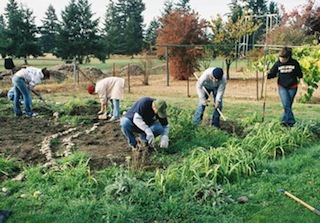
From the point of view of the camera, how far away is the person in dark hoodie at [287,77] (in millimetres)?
6918

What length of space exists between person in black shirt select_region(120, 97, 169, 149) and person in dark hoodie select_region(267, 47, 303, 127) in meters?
2.51

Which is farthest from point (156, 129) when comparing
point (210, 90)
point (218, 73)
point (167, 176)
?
point (210, 90)

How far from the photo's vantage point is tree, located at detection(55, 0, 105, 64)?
121 feet

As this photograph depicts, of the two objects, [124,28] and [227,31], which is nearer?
[227,31]

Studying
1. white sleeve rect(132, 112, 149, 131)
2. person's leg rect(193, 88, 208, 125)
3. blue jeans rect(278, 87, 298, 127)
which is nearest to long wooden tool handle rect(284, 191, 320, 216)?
white sleeve rect(132, 112, 149, 131)

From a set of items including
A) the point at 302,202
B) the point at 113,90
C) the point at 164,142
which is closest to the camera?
the point at 302,202

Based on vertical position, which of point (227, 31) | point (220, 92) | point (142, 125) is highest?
point (227, 31)

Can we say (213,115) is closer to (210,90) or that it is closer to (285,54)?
(210,90)

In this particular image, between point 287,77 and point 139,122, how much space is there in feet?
10.2

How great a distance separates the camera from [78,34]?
126 ft

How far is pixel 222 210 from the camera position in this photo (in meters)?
3.82

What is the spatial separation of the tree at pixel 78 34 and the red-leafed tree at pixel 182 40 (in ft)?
54.9

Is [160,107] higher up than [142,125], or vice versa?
[160,107]

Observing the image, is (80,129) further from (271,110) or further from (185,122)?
(271,110)
